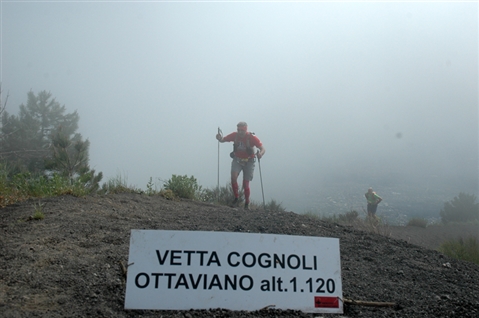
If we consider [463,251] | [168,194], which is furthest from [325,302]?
[168,194]

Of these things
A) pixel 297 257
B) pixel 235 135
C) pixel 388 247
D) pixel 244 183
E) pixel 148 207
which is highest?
pixel 235 135

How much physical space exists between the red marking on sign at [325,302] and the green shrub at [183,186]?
6.27 metres

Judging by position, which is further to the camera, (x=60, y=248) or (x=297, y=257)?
(x=60, y=248)

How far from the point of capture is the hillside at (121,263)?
3059 millimetres

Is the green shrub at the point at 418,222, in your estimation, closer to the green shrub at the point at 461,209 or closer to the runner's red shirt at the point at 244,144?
the green shrub at the point at 461,209

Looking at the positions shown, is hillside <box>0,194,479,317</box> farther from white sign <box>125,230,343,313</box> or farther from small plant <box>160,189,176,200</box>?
small plant <box>160,189,176,200</box>

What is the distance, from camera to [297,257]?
126 inches

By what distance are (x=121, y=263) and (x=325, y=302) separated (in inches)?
64.3

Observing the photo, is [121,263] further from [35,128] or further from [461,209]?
[35,128]

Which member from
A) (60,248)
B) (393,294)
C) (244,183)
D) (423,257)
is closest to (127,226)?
(60,248)

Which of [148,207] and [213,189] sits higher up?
[213,189]

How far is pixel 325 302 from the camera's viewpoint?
10.3ft

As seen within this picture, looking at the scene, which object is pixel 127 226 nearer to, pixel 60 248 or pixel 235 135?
pixel 60 248

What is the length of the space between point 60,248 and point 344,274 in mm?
2659
